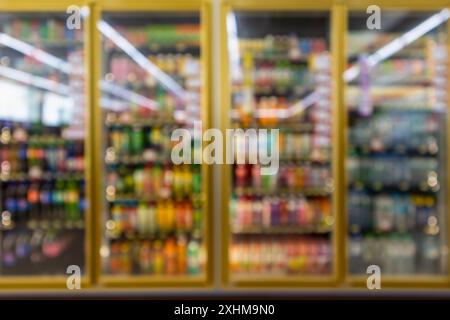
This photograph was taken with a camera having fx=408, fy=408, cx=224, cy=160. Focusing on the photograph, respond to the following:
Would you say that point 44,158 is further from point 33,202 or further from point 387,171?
point 387,171

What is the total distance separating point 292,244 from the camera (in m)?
3.27

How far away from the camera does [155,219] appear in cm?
323

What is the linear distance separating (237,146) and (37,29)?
1.81m

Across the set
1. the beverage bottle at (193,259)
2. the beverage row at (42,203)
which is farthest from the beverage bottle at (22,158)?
the beverage bottle at (193,259)

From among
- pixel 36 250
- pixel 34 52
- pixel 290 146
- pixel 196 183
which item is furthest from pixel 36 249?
pixel 290 146

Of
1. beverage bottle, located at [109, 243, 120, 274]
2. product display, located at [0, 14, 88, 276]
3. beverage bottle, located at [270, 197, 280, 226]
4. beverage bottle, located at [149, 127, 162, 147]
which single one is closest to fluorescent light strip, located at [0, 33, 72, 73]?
product display, located at [0, 14, 88, 276]

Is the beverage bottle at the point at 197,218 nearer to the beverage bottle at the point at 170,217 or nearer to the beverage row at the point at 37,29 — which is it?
the beverage bottle at the point at 170,217

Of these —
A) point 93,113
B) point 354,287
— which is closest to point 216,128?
point 93,113

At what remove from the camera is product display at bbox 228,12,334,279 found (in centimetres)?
320

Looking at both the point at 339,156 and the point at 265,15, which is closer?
the point at 339,156

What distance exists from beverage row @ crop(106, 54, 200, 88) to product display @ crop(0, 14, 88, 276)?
34 cm

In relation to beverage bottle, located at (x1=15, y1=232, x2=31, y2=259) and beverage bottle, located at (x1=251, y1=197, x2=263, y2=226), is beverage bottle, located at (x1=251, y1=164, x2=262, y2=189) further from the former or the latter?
beverage bottle, located at (x1=15, y1=232, x2=31, y2=259)
